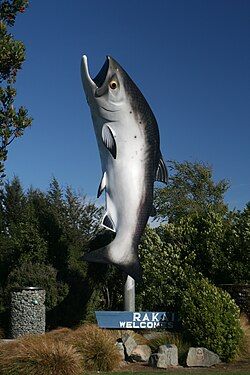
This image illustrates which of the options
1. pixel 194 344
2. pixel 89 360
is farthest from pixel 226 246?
pixel 89 360

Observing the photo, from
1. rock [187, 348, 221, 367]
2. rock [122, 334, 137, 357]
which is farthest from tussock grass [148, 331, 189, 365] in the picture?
rock [122, 334, 137, 357]

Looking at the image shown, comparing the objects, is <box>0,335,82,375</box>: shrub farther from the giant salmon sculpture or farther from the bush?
the giant salmon sculpture

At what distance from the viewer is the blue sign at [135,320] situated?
14.3 metres

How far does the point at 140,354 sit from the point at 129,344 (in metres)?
0.41

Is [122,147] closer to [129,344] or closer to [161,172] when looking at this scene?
[161,172]

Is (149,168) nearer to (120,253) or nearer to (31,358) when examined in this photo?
(120,253)

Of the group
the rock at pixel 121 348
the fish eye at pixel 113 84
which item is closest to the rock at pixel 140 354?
the rock at pixel 121 348

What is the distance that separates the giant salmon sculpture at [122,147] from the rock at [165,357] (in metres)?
2.08

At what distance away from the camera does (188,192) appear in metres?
43.1

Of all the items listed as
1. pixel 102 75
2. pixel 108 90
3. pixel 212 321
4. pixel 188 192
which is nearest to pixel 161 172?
pixel 108 90

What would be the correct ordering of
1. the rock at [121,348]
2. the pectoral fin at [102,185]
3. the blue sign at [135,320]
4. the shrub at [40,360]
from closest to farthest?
1. the shrub at [40,360]
2. the rock at [121,348]
3. the pectoral fin at [102,185]
4. the blue sign at [135,320]

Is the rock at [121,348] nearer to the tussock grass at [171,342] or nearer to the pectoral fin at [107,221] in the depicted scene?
the tussock grass at [171,342]

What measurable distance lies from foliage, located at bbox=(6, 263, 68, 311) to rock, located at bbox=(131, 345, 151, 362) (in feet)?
13.6

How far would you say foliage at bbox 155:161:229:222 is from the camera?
4128 centimetres
